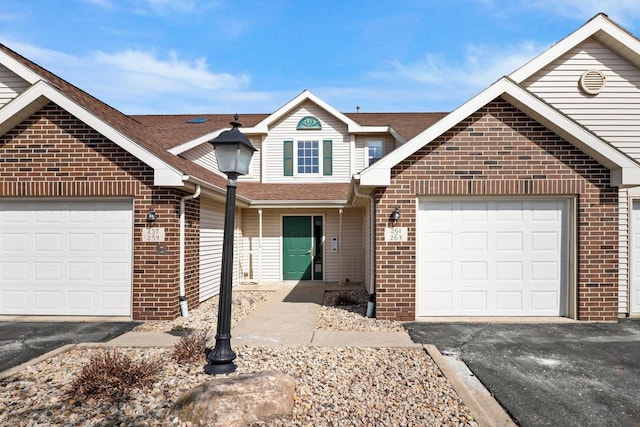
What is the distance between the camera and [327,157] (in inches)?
526

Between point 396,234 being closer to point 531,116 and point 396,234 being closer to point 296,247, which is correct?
point 531,116

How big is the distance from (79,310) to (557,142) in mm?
9598

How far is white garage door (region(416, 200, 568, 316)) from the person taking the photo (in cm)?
693

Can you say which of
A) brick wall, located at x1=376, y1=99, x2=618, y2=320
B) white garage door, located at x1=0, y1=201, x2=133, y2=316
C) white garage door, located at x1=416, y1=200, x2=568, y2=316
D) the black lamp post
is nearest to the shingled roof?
white garage door, located at x1=0, y1=201, x2=133, y2=316

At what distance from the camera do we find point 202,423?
3.14 m

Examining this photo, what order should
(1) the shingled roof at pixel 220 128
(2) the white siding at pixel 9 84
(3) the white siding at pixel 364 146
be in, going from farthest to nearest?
(3) the white siding at pixel 364 146 → (1) the shingled roof at pixel 220 128 → (2) the white siding at pixel 9 84

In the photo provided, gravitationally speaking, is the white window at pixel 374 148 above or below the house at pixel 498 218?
above

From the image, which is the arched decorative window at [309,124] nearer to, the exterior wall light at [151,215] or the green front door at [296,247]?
the green front door at [296,247]

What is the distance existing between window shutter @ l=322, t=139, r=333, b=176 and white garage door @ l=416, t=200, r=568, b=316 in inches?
266

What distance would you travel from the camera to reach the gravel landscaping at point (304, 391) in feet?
10.9

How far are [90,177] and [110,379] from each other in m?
4.54

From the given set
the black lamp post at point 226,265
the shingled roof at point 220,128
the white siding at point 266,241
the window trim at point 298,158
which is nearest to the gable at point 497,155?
the black lamp post at point 226,265

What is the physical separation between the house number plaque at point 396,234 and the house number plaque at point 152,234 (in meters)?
4.22

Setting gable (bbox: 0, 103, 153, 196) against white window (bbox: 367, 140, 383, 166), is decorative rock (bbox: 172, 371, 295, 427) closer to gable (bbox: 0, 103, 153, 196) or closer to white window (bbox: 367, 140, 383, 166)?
gable (bbox: 0, 103, 153, 196)
